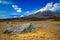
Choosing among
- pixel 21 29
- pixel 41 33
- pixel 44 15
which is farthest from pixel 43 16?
pixel 21 29

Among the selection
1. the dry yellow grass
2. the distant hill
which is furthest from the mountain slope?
the dry yellow grass

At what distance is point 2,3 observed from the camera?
3.04 metres

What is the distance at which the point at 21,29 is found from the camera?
2926 millimetres

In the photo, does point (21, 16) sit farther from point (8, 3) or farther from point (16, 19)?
point (8, 3)

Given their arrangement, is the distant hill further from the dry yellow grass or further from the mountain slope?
the dry yellow grass

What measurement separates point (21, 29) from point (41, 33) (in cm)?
46

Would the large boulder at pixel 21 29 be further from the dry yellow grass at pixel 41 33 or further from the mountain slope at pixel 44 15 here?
the mountain slope at pixel 44 15

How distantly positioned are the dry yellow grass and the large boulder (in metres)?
0.08

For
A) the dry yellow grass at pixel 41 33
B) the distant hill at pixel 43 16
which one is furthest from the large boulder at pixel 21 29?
the distant hill at pixel 43 16

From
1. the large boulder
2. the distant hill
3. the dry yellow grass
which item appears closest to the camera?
the dry yellow grass

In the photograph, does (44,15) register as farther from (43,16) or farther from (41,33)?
(41,33)

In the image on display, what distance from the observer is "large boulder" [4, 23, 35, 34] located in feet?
9.50

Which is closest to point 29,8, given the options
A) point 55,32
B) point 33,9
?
point 33,9

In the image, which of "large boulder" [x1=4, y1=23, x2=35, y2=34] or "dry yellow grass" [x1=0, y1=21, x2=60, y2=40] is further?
"large boulder" [x1=4, y1=23, x2=35, y2=34]
